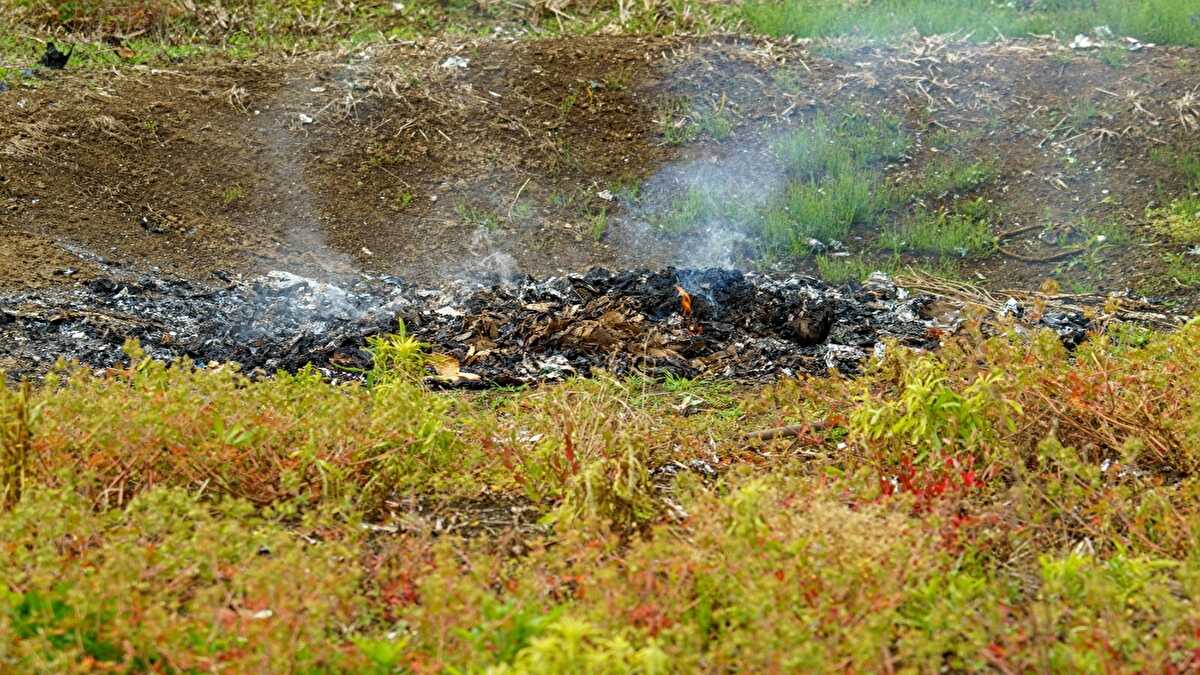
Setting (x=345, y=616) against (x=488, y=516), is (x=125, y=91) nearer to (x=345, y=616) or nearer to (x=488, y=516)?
(x=488, y=516)

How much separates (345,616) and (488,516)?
886mm

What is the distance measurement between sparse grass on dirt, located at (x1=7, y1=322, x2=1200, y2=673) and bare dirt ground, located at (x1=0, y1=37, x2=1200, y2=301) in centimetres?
341

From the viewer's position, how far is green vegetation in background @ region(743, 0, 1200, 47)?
9.41 meters

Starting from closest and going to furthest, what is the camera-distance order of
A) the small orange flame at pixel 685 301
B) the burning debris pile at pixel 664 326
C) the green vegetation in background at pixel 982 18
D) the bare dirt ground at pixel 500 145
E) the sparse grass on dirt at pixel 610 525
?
the sparse grass on dirt at pixel 610 525
the burning debris pile at pixel 664 326
the small orange flame at pixel 685 301
the bare dirt ground at pixel 500 145
the green vegetation in background at pixel 982 18

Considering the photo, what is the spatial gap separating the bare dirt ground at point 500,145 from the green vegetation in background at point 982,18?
0.31 meters

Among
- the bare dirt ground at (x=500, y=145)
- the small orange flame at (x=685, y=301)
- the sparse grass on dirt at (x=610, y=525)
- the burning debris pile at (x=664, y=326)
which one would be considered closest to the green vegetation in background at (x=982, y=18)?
the bare dirt ground at (x=500, y=145)

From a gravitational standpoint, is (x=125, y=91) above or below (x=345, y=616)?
below

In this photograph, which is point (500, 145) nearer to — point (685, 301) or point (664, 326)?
point (685, 301)

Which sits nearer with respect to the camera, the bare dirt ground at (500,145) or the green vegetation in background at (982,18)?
the bare dirt ground at (500,145)

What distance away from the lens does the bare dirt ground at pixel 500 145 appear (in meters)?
7.82

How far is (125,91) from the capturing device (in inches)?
358

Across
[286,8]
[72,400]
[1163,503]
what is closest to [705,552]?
[1163,503]

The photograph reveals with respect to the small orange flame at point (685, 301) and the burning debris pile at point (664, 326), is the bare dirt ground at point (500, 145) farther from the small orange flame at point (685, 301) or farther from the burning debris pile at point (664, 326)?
the small orange flame at point (685, 301)

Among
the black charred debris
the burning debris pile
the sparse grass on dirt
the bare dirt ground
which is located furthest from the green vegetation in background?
the sparse grass on dirt
